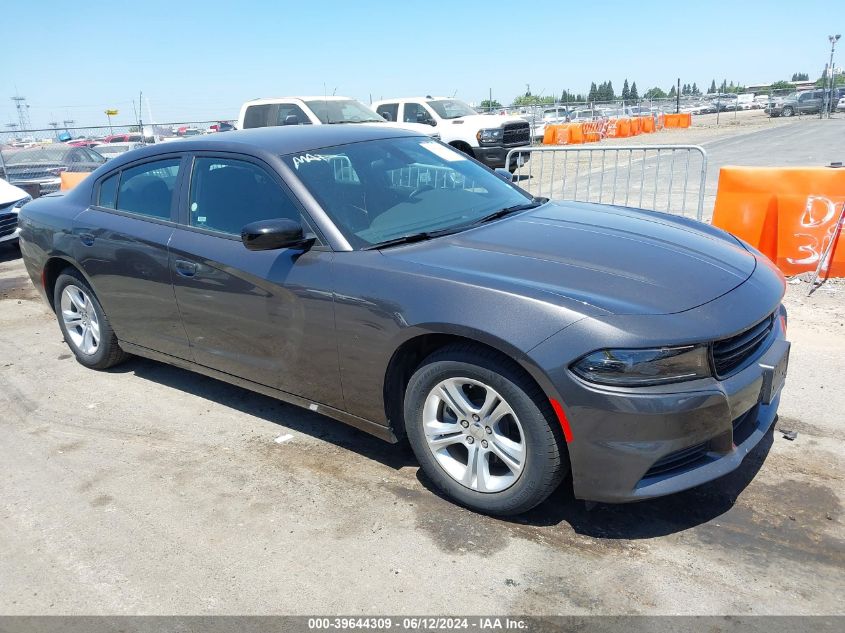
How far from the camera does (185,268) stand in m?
3.93

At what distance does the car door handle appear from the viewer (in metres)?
3.89

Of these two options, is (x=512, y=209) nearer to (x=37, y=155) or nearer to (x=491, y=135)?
(x=491, y=135)

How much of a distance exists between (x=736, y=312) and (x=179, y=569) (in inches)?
101

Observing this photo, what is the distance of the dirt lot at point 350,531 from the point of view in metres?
2.64

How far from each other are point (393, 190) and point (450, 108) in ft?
46.6

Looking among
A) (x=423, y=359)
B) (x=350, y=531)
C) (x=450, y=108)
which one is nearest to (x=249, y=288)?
(x=423, y=359)

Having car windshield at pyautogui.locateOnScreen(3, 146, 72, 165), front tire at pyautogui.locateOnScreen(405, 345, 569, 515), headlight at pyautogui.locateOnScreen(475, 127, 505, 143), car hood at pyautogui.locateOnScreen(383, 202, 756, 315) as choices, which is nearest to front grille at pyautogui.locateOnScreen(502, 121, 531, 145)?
headlight at pyautogui.locateOnScreen(475, 127, 505, 143)

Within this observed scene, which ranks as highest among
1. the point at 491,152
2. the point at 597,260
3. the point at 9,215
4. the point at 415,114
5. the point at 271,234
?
the point at 415,114

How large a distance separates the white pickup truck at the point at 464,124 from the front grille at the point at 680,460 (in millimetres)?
13273

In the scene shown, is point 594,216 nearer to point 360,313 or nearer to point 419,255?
point 419,255

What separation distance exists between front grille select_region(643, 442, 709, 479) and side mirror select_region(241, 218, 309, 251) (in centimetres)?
195

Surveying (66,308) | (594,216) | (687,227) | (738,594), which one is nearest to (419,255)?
(594,216)

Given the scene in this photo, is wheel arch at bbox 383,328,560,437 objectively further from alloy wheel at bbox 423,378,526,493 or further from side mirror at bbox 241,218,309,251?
side mirror at bbox 241,218,309,251

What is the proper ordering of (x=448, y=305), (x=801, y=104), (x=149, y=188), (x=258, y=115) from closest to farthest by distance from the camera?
(x=448, y=305), (x=149, y=188), (x=258, y=115), (x=801, y=104)
